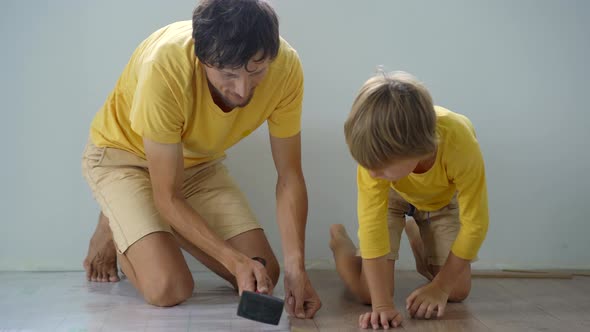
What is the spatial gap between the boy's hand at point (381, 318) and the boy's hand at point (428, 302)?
0.06 metres

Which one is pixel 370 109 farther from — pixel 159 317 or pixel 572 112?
pixel 572 112

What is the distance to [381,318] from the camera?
1.79 metres

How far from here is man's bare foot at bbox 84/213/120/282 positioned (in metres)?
2.35

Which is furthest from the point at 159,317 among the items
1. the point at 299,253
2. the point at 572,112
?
the point at 572,112

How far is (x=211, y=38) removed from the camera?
1.64 meters

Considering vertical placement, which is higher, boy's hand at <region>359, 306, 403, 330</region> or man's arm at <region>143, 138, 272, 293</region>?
man's arm at <region>143, 138, 272, 293</region>

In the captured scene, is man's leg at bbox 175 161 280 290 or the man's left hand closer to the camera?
the man's left hand

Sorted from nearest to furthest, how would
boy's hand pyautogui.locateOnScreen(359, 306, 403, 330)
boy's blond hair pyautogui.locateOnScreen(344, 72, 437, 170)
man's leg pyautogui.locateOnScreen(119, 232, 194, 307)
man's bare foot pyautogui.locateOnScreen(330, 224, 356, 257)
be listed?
boy's blond hair pyautogui.locateOnScreen(344, 72, 437, 170) < boy's hand pyautogui.locateOnScreen(359, 306, 403, 330) < man's leg pyautogui.locateOnScreen(119, 232, 194, 307) < man's bare foot pyautogui.locateOnScreen(330, 224, 356, 257)

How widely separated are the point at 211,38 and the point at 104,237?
39.7 inches

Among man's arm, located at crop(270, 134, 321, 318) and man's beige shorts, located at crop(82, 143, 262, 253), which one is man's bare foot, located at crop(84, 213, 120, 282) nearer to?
man's beige shorts, located at crop(82, 143, 262, 253)

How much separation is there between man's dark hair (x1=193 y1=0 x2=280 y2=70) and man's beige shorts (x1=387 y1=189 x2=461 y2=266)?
80 cm

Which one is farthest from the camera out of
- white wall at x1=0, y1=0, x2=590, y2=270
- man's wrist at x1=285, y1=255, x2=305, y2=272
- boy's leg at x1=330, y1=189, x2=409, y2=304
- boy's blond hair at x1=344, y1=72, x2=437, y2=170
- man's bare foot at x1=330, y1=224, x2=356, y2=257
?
white wall at x1=0, y1=0, x2=590, y2=270

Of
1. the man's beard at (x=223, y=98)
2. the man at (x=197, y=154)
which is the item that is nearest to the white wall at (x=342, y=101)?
the man at (x=197, y=154)

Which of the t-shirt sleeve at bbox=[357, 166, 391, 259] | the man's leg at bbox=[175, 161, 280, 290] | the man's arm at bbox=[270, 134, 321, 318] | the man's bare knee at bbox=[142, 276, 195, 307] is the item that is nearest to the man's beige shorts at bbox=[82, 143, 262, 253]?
the man's leg at bbox=[175, 161, 280, 290]
